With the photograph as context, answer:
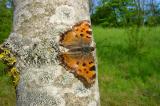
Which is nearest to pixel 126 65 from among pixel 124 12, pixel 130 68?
pixel 130 68

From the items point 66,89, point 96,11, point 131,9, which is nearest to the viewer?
point 66,89

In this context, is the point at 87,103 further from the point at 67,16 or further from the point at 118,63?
the point at 118,63

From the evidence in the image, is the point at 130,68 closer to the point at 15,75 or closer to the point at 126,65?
the point at 126,65

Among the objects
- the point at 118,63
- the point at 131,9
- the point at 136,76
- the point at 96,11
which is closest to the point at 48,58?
the point at 136,76

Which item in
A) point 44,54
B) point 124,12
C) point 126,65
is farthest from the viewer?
point 124,12

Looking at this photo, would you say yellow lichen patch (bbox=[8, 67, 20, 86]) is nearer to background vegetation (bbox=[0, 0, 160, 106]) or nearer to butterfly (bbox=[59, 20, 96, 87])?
butterfly (bbox=[59, 20, 96, 87])

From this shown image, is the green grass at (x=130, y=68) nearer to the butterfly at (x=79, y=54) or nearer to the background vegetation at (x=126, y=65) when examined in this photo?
the background vegetation at (x=126, y=65)
